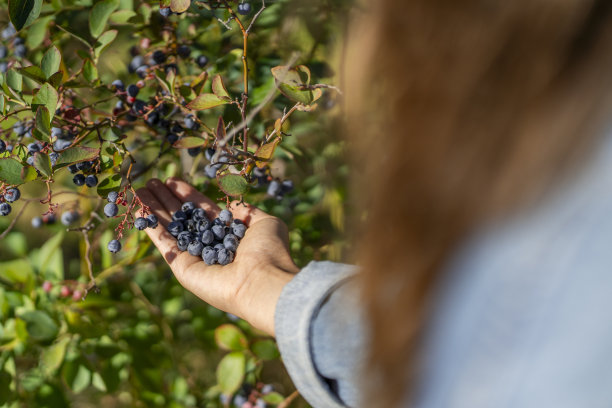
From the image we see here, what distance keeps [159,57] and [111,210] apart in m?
0.42

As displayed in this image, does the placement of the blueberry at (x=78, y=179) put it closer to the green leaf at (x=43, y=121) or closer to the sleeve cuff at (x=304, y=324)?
the green leaf at (x=43, y=121)

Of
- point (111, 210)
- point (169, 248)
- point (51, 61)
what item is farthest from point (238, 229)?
point (51, 61)

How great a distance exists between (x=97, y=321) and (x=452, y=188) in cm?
111

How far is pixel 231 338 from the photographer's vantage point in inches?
51.3

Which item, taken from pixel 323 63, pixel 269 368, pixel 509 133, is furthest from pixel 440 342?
pixel 269 368

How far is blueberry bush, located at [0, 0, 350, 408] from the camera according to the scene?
38.0 inches

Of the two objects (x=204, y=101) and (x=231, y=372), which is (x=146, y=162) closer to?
(x=204, y=101)

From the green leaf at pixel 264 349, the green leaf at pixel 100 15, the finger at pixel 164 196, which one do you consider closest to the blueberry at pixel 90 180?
the finger at pixel 164 196

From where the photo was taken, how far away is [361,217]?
905 mm


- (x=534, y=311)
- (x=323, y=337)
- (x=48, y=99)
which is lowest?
(x=323, y=337)

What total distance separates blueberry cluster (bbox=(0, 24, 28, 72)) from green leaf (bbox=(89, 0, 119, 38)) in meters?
0.32

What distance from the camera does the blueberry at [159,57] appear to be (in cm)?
118

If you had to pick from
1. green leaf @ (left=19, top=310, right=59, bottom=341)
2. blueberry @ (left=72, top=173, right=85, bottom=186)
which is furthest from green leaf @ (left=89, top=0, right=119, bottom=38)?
green leaf @ (left=19, top=310, right=59, bottom=341)

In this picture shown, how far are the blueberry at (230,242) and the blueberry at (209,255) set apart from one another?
3 cm
